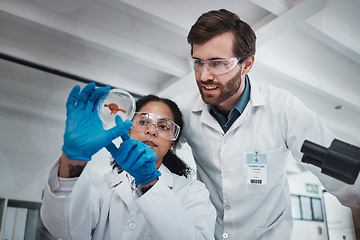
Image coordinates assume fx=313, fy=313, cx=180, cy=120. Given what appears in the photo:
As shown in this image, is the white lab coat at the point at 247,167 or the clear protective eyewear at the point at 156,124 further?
the white lab coat at the point at 247,167

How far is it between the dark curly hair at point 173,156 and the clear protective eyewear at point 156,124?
0.14 m

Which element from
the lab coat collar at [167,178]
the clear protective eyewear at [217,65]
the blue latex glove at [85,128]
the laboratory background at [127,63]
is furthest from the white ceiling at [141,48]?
the blue latex glove at [85,128]

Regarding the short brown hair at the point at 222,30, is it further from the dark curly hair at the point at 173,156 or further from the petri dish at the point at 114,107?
the petri dish at the point at 114,107

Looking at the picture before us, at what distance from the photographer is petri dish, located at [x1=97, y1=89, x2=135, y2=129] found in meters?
0.81

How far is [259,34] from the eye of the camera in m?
1.44

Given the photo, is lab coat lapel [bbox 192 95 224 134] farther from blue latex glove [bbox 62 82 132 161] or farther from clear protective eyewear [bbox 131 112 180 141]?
blue latex glove [bbox 62 82 132 161]

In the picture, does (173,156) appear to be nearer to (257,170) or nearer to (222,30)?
(257,170)

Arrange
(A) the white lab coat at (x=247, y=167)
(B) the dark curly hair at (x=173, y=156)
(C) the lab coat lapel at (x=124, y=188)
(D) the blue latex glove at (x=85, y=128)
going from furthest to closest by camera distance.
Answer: (B) the dark curly hair at (x=173, y=156) → (A) the white lab coat at (x=247, y=167) → (C) the lab coat lapel at (x=124, y=188) → (D) the blue latex glove at (x=85, y=128)

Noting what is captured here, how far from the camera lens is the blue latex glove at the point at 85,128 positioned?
693 mm

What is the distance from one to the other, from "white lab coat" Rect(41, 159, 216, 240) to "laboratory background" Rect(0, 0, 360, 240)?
0.51 ft

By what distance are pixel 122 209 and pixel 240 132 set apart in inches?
21.4

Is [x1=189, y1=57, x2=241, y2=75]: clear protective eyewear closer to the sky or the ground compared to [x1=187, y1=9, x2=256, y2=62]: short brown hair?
closer to the ground

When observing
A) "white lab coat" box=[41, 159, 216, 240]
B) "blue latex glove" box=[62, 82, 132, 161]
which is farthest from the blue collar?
"blue latex glove" box=[62, 82, 132, 161]

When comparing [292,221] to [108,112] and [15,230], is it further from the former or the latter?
[15,230]
